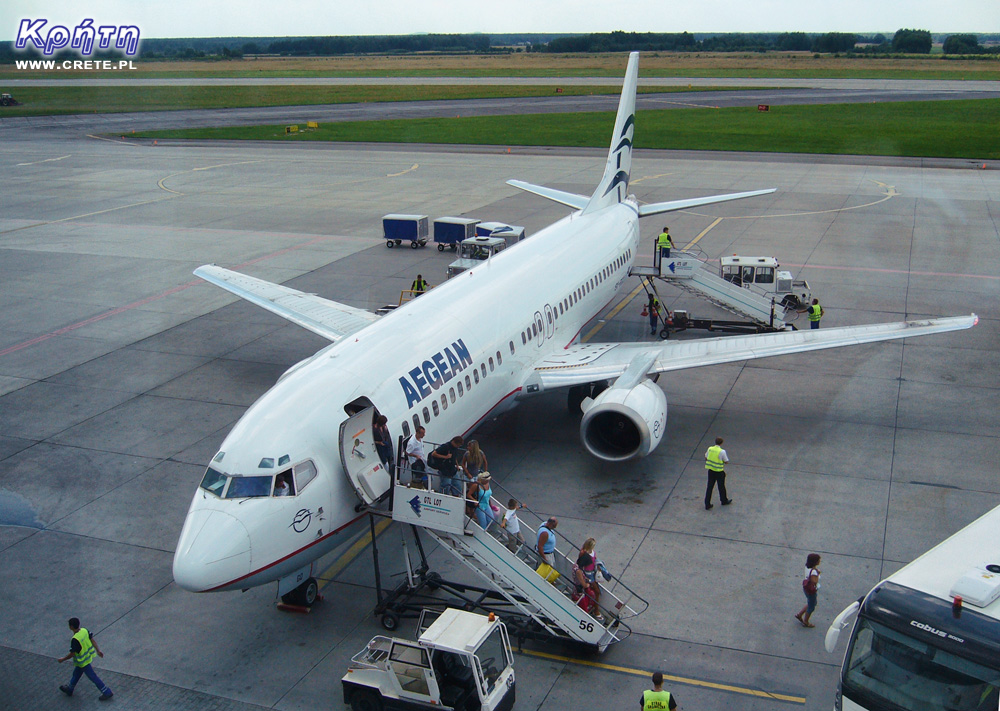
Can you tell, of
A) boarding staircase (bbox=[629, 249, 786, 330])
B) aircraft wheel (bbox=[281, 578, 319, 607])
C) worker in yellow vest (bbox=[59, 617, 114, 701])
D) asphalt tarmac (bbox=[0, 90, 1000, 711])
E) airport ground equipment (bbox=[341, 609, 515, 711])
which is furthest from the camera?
boarding staircase (bbox=[629, 249, 786, 330])

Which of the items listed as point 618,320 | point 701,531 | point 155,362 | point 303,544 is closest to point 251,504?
point 303,544

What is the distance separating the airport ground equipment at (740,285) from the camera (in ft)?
109

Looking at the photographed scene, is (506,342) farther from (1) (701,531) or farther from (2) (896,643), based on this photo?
(2) (896,643)

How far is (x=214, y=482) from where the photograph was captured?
15367mm

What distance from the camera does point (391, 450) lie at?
17047 mm

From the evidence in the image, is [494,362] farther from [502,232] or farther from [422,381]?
[502,232]

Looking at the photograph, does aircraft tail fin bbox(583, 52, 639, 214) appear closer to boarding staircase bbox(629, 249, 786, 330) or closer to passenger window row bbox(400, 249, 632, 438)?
boarding staircase bbox(629, 249, 786, 330)

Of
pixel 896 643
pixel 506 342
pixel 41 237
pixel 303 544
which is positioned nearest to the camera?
pixel 896 643

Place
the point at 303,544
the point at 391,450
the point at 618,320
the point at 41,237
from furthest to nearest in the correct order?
the point at 41,237 < the point at 618,320 < the point at 391,450 < the point at 303,544

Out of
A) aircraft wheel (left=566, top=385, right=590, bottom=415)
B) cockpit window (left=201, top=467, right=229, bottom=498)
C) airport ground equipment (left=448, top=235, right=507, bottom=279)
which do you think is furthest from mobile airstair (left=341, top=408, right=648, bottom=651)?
airport ground equipment (left=448, top=235, right=507, bottom=279)

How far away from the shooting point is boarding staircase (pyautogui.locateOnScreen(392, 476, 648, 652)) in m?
15.5

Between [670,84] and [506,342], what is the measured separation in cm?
13178

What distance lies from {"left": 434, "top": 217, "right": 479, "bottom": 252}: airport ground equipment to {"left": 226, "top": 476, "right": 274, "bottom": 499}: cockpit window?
32024mm

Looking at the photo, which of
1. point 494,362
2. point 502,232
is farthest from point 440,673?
point 502,232
